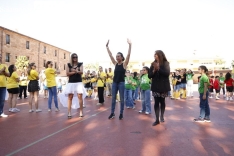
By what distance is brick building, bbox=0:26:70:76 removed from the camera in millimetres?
35834

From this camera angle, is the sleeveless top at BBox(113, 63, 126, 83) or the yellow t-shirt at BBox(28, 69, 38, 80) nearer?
the sleeveless top at BBox(113, 63, 126, 83)

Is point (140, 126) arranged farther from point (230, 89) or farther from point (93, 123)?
point (230, 89)

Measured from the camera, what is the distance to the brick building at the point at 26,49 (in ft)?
118

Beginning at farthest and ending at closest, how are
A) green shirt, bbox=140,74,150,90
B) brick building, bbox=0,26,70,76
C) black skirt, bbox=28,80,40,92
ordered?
brick building, bbox=0,26,70,76 < black skirt, bbox=28,80,40,92 < green shirt, bbox=140,74,150,90

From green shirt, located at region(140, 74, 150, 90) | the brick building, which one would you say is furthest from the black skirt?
the brick building

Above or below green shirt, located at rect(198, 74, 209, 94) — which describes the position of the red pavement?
below

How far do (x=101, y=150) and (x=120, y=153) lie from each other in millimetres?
379

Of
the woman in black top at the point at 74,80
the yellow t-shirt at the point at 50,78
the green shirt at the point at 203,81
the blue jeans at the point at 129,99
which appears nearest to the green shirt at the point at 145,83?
the blue jeans at the point at 129,99

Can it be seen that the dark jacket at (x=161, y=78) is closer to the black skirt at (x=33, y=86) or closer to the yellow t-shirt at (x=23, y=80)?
the black skirt at (x=33, y=86)

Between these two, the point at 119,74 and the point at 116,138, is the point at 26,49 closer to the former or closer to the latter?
the point at 119,74

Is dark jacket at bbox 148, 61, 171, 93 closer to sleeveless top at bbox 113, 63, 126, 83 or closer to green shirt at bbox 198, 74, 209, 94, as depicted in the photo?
sleeveless top at bbox 113, 63, 126, 83

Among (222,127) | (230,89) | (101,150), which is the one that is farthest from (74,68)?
(230,89)

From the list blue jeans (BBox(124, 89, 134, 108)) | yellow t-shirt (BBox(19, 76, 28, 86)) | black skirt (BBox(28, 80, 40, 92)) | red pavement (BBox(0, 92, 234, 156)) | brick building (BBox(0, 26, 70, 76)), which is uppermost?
brick building (BBox(0, 26, 70, 76))

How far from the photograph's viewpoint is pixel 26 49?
137 feet
